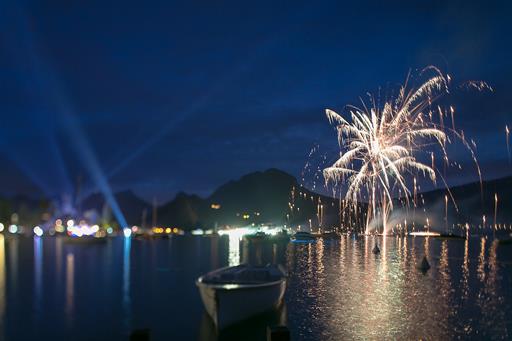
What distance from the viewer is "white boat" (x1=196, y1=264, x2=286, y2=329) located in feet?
87.4

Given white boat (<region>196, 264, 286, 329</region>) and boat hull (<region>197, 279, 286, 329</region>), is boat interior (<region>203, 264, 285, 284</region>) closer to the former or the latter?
white boat (<region>196, 264, 286, 329</region>)

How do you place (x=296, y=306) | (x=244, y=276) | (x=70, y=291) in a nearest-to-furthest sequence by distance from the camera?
(x=244, y=276) → (x=296, y=306) → (x=70, y=291)

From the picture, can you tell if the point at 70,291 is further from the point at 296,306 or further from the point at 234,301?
the point at 234,301

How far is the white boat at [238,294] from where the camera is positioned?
26625 mm

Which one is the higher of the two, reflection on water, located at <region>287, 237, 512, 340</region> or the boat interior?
the boat interior

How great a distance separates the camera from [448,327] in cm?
2894

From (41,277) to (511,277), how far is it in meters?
53.5

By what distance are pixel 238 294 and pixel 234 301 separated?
432 mm

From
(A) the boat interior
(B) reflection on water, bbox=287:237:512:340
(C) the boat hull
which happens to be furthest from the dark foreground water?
(A) the boat interior

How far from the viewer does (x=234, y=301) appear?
88.2ft

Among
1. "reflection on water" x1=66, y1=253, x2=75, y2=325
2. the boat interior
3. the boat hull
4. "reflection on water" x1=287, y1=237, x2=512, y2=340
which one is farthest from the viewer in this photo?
"reflection on water" x1=66, y1=253, x2=75, y2=325

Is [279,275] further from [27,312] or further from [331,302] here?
[27,312]

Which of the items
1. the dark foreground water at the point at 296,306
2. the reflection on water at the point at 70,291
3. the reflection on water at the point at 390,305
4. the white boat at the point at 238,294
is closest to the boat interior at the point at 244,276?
the white boat at the point at 238,294

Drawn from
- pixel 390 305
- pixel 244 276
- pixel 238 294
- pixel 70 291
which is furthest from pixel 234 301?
pixel 70 291
